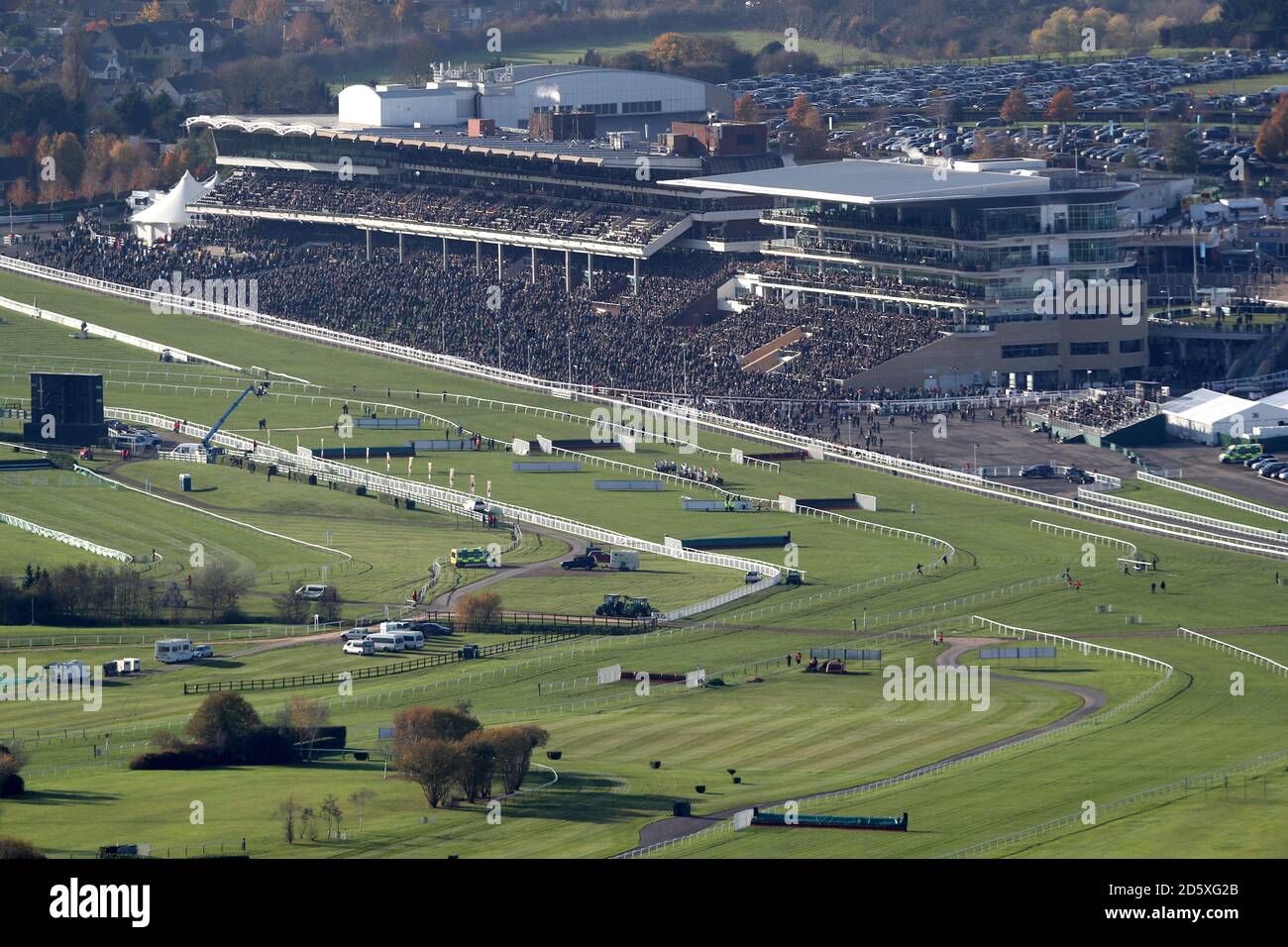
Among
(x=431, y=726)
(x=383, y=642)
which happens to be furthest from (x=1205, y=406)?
(x=431, y=726)

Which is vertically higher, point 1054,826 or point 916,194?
point 916,194

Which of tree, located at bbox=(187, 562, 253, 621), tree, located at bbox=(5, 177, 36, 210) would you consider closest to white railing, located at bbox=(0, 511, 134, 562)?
tree, located at bbox=(187, 562, 253, 621)

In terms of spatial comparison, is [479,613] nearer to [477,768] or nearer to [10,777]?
[477,768]

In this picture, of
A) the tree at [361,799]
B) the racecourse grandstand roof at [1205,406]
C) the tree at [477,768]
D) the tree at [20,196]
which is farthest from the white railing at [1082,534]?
the tree at [20,196]

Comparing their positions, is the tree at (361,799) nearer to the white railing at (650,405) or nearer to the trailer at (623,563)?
the trailer at (623,563)
